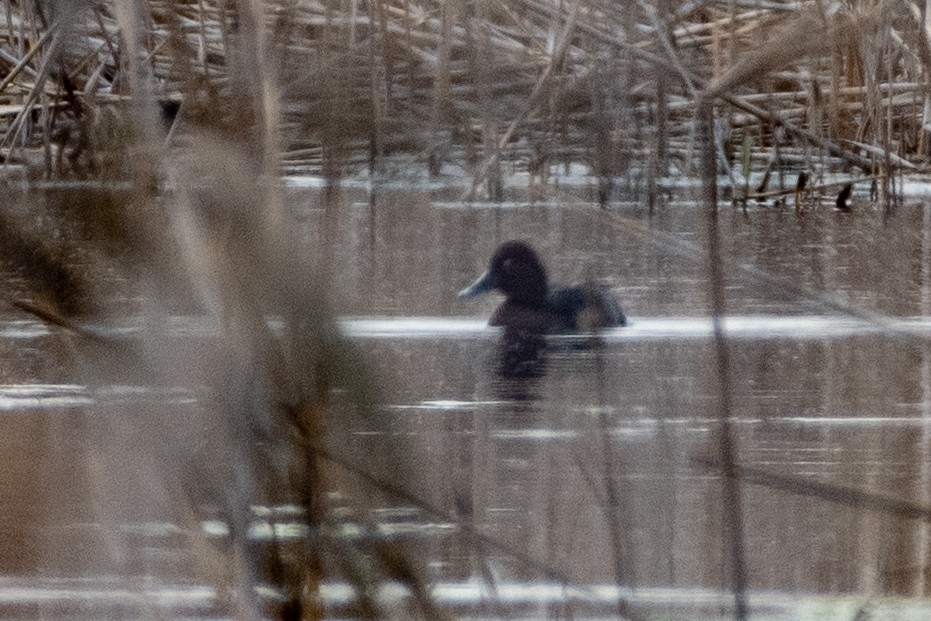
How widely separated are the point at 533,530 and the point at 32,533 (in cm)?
50

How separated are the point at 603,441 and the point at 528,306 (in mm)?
2308

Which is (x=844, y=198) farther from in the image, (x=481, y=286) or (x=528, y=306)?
(x=528, y=306)

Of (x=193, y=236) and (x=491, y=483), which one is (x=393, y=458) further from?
(x=491, y=483)

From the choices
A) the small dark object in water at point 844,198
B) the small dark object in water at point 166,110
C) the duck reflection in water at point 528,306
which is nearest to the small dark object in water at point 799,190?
the small dark object in water at point 844,198

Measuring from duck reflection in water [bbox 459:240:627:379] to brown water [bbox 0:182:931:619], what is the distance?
62mm

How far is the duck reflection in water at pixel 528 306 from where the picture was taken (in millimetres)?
2935

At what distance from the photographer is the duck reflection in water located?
293 cm

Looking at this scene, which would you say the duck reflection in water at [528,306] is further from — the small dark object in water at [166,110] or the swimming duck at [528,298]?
the small dark object in water at [166,110]

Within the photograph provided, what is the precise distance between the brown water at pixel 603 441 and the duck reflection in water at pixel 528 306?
6cm

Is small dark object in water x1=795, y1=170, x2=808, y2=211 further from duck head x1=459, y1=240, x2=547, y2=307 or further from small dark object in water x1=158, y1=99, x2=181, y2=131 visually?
small dark object in water x1=158, y1=99, x2=181, y2=131

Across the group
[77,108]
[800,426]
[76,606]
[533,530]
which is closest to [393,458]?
[77,108]

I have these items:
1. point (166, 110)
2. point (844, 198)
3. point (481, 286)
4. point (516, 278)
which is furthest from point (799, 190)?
point (166, 110)

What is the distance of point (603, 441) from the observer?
1052mm

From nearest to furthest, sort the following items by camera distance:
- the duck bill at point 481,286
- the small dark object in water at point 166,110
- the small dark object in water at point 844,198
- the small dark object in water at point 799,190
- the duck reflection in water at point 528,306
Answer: the small dark object in water at point 166,110 < the duck reflection in water at point 528,306 < the duck bill at point 481,286 < the small dark object in water at point 799,190 < the small dark object in water at point 844,198
